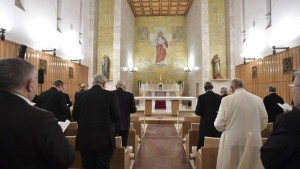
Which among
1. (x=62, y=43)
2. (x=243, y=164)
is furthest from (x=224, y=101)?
(x=62, y=43)

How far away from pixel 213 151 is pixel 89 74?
13308mm

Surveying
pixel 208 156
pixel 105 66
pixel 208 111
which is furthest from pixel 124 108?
pixel 105 66

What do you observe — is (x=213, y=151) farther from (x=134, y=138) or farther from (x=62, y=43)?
(x=62, y=43)

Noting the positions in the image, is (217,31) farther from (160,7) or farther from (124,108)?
(124,108)

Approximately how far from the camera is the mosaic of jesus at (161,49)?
2223 cm

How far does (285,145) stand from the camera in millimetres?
1605

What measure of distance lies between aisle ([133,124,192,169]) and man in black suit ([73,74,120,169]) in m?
2.26

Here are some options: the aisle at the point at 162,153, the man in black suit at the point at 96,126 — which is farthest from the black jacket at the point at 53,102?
the aisle at the point at 162,153

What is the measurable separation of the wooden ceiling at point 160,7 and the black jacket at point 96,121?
651 inches

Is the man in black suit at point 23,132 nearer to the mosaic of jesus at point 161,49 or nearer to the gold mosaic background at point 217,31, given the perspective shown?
the gold mosaic background at point 217,31

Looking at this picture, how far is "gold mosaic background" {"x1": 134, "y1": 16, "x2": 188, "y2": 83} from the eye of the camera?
22156 mm

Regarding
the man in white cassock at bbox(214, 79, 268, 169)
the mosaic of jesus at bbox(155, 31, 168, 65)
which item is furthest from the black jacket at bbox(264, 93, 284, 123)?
the mosaic of jesus at bbox(155, 31, 168, 65)

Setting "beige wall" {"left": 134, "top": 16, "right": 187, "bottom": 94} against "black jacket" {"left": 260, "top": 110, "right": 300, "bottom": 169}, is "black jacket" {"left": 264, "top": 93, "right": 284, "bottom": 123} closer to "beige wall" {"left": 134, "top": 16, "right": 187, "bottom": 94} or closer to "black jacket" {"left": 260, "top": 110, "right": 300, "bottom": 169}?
"black jacket" {"left": 260, "top": 110, "right": 300, "bottom": 169}

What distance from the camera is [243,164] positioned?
3.32 m
